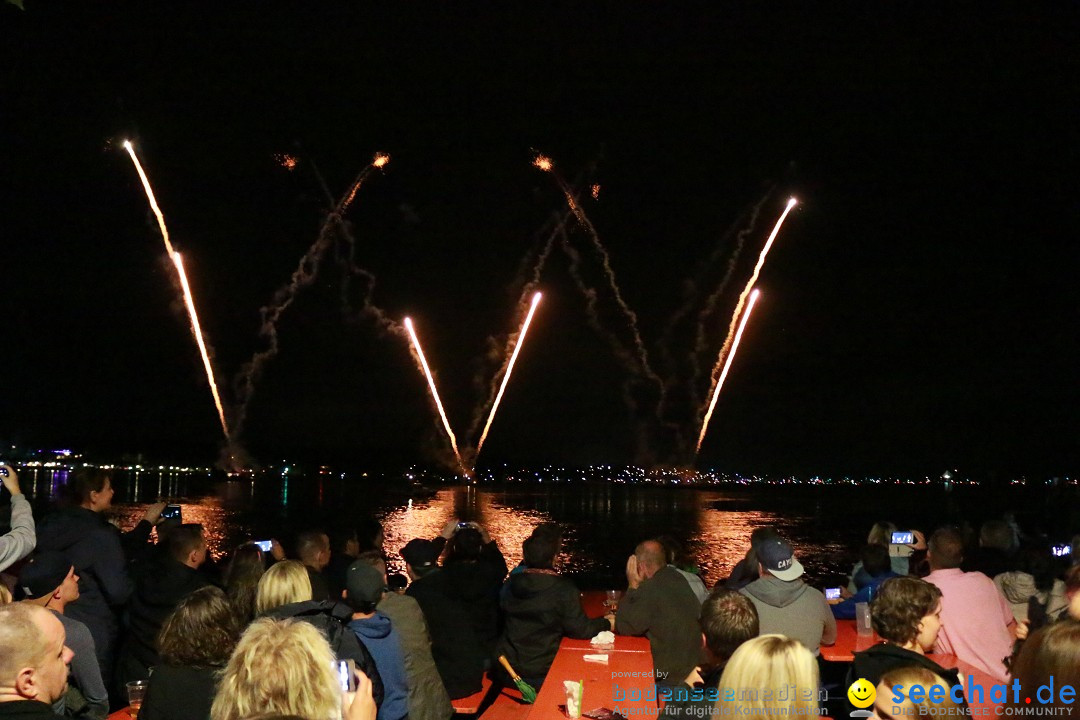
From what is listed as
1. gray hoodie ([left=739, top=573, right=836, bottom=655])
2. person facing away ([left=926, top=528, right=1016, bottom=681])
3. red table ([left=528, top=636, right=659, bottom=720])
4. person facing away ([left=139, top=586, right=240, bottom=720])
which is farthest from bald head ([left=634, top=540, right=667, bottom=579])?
person facing away ([left=139, top=586, right=240, bottom=720])

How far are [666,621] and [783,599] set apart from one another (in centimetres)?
115

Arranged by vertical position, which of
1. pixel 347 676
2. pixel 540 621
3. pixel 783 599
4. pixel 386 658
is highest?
pixel 347 676

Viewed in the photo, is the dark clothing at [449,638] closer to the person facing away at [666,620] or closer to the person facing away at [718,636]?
the person facing away at [666,620]

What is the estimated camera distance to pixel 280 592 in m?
5.70

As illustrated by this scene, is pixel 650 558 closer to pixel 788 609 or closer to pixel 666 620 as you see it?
pixel 666 620

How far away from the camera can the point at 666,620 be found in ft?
25.1

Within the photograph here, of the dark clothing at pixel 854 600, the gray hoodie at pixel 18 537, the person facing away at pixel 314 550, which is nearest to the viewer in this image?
the gray hoodie at pixel 18 537

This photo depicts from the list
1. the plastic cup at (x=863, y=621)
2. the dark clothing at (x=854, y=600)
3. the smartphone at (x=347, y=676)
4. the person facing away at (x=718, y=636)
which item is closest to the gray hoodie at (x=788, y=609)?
the plastic cup at (x=863, y=621)

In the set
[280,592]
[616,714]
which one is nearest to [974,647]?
[616,714]

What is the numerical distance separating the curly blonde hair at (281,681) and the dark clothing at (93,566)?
457cm

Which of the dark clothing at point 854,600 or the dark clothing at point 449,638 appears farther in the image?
the dark clothing at point 854,600

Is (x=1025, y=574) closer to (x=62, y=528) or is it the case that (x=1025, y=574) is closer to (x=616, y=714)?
(x=616, y=714)

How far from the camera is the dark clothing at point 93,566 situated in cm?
727

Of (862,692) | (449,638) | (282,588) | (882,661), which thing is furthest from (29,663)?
(449,638)
